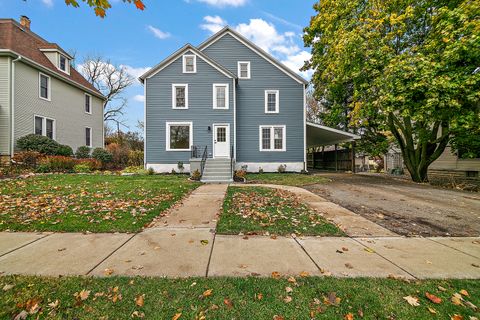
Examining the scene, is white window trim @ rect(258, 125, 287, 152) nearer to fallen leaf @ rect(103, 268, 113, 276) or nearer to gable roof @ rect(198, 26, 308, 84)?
gable roof @ rect(198, 26, 308, 84)

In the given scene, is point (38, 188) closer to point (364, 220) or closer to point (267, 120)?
point (364, 220)

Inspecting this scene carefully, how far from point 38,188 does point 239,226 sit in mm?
7663

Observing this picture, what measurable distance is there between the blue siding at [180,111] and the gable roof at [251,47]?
232 centimetres

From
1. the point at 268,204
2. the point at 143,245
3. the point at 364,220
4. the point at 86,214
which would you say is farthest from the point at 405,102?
the point at 86,214

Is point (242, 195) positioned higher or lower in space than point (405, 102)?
lower

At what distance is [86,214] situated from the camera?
4965mm

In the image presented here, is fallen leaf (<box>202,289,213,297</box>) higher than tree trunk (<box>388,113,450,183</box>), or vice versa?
tree trunk (<box>388,113,450,183</box>)

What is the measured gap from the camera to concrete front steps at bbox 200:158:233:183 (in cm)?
1143

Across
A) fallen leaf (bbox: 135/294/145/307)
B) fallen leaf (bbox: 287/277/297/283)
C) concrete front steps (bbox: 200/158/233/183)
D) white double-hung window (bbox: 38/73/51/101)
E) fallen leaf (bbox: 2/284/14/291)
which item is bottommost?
fallen leaf (bbox: 135/294/145/307)

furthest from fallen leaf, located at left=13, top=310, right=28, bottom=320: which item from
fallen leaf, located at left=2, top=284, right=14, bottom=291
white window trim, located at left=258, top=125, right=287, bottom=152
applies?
white window trim, located at left=258, top=125, right=287, bottom=152

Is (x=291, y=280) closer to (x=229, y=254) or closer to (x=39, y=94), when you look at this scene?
(x=229, y=254)

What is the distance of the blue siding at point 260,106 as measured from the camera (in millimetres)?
14992

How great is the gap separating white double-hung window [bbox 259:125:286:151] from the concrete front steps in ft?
10.4

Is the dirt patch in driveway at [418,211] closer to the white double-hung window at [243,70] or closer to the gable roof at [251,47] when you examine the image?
the gable roof at [251,47]
